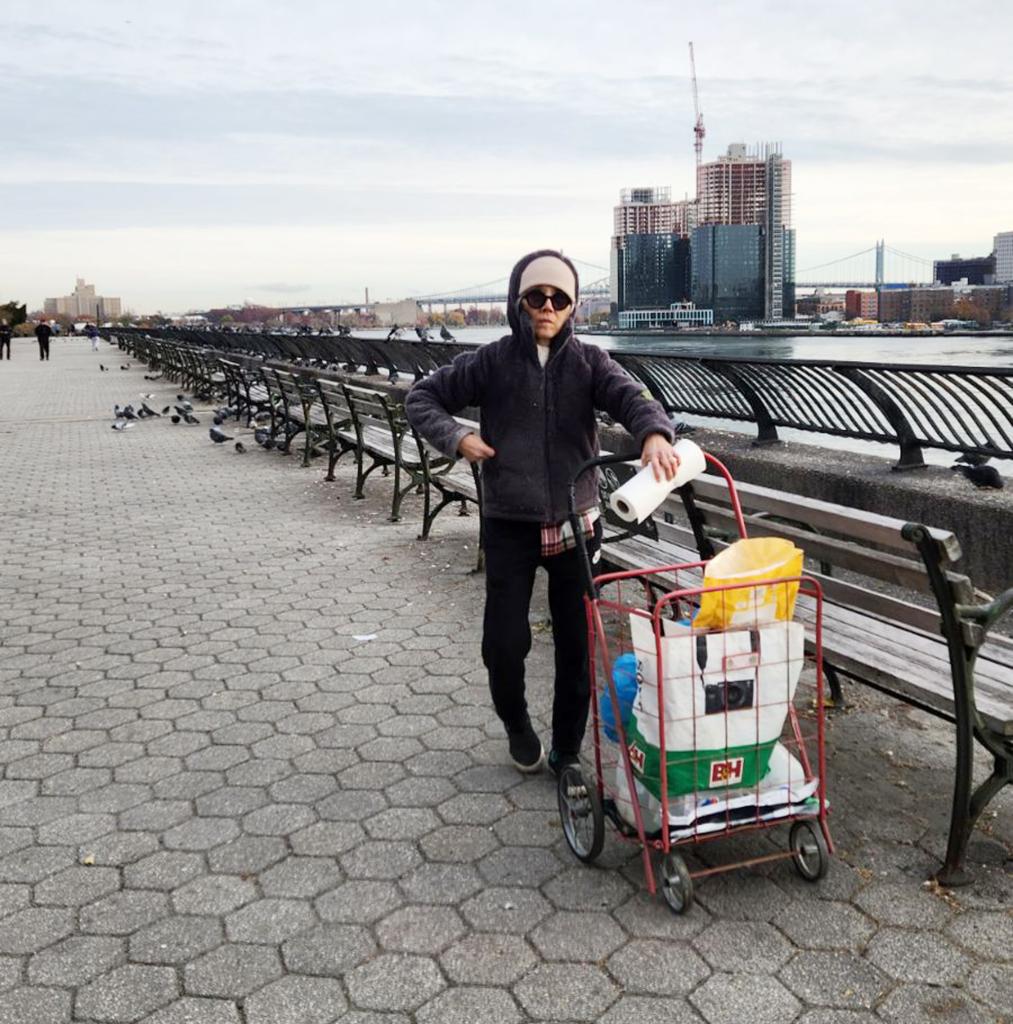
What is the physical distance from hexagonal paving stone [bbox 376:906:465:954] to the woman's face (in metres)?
1.65

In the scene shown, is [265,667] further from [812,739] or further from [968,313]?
[968,313]

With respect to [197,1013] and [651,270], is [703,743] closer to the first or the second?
[197,1013]

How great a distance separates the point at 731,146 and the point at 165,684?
66.5 m

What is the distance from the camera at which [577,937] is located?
2.80 meters

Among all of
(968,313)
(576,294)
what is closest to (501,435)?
(576,294)

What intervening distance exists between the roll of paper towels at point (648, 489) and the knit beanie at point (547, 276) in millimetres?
606

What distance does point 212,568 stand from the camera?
7086mm

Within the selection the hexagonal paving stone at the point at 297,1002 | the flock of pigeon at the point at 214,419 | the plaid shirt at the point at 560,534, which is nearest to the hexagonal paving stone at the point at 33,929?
the hexagonal paving stone at the point at 297,1002

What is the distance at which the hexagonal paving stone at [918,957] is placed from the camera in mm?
2592

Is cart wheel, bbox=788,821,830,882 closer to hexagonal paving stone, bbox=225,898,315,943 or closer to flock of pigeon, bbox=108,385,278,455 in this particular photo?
hexagonal paving stone, bbox=225,898,315,943

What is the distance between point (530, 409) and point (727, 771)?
1.19 meters

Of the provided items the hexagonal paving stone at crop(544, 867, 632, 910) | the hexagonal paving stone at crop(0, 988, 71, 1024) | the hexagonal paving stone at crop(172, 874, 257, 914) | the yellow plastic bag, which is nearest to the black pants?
the hexagonal paving stone at crop(544, 867, 632, 910)

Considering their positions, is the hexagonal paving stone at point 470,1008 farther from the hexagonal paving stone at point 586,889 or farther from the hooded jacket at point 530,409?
the hooded jacket at point 530,409

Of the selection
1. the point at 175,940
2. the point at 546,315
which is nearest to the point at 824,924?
→ the point at 175,940
